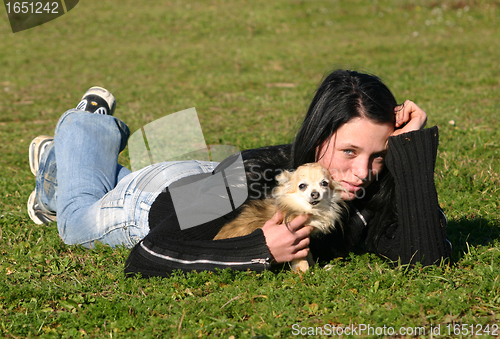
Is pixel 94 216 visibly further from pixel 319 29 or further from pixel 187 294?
pixel 319 29

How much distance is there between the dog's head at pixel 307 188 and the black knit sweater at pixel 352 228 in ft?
0.98

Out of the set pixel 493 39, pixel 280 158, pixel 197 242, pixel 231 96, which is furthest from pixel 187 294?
pixel 493 39

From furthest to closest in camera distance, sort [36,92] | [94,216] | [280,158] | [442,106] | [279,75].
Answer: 1. [279,75]
2. [36,92]
3. [442,106]
4. [94,216]
5. [280,158]

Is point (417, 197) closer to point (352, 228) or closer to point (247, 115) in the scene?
point (352, 228)

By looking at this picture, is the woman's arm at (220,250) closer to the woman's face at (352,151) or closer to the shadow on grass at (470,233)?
the woman's face at (352,151)

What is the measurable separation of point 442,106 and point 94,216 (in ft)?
24.6

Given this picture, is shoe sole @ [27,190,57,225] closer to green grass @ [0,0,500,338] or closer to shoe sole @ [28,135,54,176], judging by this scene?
green grass @ [0,0,500,338]

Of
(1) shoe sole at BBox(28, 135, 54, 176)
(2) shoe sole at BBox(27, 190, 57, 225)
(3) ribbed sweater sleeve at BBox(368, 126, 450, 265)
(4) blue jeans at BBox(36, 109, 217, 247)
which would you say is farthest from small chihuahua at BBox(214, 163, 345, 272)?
(1) shoe sole at BBox(28, 135, 54, 176)

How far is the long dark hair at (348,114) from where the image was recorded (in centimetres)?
356

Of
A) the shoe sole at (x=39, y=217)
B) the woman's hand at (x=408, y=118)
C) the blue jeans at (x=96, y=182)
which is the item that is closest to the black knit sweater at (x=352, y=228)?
the woman's hand at (x=408, y=118)

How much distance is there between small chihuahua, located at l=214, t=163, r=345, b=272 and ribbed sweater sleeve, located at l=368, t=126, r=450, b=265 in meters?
0.49

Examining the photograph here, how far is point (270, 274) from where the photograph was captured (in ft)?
11.8

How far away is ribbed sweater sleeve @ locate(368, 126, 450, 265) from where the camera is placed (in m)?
3.61

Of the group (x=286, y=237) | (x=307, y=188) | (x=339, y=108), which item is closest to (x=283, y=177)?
(x=307, y=188)
